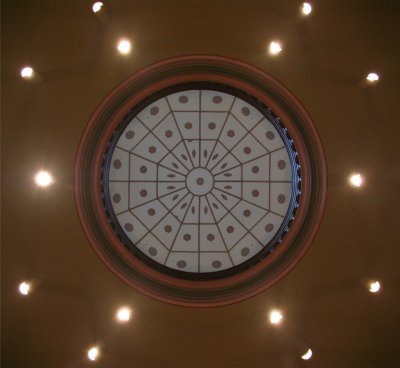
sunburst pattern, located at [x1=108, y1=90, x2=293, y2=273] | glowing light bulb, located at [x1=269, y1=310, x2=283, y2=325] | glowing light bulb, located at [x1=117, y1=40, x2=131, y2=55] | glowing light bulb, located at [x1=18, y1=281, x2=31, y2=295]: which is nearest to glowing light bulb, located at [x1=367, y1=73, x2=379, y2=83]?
sunburst pattern, located at [x1=108, y1=90, x2=293, y2=273]

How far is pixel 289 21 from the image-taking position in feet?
24.7

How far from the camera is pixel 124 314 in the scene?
7.35 m

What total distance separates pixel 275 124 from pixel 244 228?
2.01 metres

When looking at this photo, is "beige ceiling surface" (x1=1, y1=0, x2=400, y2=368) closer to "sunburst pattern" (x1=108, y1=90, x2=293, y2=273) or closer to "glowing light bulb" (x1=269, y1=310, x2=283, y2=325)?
"glowing light bulb" (x1=269, y1=310, x2=283, y2=325)

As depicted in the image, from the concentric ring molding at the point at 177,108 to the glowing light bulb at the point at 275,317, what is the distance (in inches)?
18.4

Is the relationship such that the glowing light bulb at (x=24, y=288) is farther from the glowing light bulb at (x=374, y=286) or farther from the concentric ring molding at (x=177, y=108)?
the glowing light bulb at (x=374, y=286)

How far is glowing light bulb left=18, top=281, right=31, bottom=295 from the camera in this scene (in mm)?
7119

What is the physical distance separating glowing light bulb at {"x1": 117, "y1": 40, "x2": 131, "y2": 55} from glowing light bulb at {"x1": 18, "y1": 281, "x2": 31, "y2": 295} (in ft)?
12.8

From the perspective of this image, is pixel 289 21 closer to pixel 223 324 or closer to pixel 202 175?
pixel 202 175

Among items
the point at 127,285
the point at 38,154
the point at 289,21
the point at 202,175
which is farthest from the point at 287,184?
the point at 38,154

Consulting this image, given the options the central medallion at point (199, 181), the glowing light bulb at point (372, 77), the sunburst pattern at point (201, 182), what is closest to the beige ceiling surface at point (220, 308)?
the glowing light bulb at point (372, 77)

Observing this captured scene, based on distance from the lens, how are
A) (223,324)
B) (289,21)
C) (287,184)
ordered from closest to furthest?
1. (289,21)
2. (223,324)
3. (287,184)

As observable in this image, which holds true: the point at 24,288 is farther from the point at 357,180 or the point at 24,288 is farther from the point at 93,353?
the point at 357,180

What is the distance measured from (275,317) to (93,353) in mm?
2890
